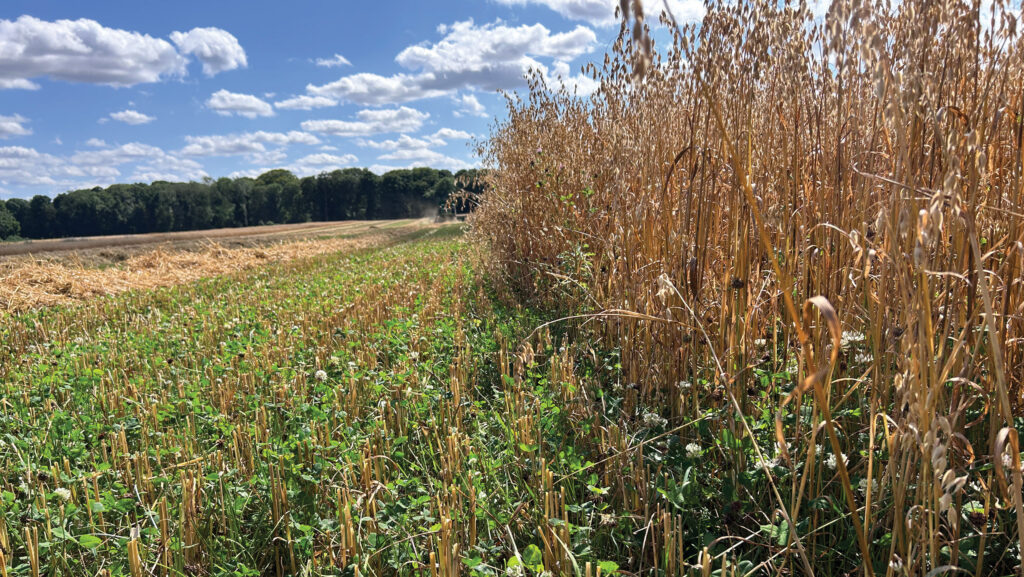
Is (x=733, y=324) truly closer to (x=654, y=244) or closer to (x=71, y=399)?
(x=654, y=244)

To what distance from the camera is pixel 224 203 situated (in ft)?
252

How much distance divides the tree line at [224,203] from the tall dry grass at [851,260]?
54006 millimetres

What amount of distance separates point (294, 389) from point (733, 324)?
2301 millimetres

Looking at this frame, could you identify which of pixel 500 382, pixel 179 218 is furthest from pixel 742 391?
pixel 179 218

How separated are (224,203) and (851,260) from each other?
8481 cm

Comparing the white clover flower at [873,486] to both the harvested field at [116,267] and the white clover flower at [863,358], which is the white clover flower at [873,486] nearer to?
the white clover flower at [863,358]

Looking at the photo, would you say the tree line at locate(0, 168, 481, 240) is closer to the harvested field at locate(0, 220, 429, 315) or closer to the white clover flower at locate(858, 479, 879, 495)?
the harvested field at locate(0, 220, 429, 315)

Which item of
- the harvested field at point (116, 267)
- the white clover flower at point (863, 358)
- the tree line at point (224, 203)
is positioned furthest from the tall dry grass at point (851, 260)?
the tree line at point (224, 203)

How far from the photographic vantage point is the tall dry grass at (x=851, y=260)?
3.60 feet

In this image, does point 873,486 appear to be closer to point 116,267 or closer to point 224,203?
point 116,267

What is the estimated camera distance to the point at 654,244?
106 inches

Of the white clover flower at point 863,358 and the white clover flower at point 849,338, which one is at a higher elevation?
the white clover flower at point 849,338

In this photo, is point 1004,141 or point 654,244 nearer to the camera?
point 1004,141

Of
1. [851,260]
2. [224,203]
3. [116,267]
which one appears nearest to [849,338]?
[851,260]
